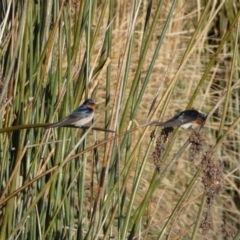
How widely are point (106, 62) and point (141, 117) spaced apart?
8.30ft

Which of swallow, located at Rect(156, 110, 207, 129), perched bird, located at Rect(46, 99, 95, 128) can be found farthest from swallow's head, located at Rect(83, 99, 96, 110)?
swallow, located at Rect(156, 110, 207, 129)

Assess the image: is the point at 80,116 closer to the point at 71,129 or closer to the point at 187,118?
the point at 71,129

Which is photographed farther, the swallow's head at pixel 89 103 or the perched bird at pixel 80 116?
the swallow's head at pixel 89 103

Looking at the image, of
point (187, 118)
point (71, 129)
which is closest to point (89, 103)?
point (71, 129)

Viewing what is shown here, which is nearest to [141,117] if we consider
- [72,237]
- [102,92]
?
[102,92]

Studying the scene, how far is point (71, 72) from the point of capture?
83.4 inches

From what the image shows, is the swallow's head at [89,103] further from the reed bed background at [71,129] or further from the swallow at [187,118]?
the swallow at [187,118]

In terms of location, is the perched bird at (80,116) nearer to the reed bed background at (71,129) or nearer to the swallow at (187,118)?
the reed bed background at (71,129)

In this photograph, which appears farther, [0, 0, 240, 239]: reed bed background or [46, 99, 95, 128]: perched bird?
[0, 0, 240, 239]: reed bed background

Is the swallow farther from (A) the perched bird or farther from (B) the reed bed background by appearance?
(A) the perched bird

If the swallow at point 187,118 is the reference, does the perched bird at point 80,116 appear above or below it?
above

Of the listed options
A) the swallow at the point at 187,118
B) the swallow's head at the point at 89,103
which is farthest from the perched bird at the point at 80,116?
the swallow at the point at 187,118

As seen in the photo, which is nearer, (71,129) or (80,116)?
(80,116)

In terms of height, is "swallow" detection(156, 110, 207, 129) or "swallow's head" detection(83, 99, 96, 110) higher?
"swallow's head" detection(83, 99, 96, 110)
